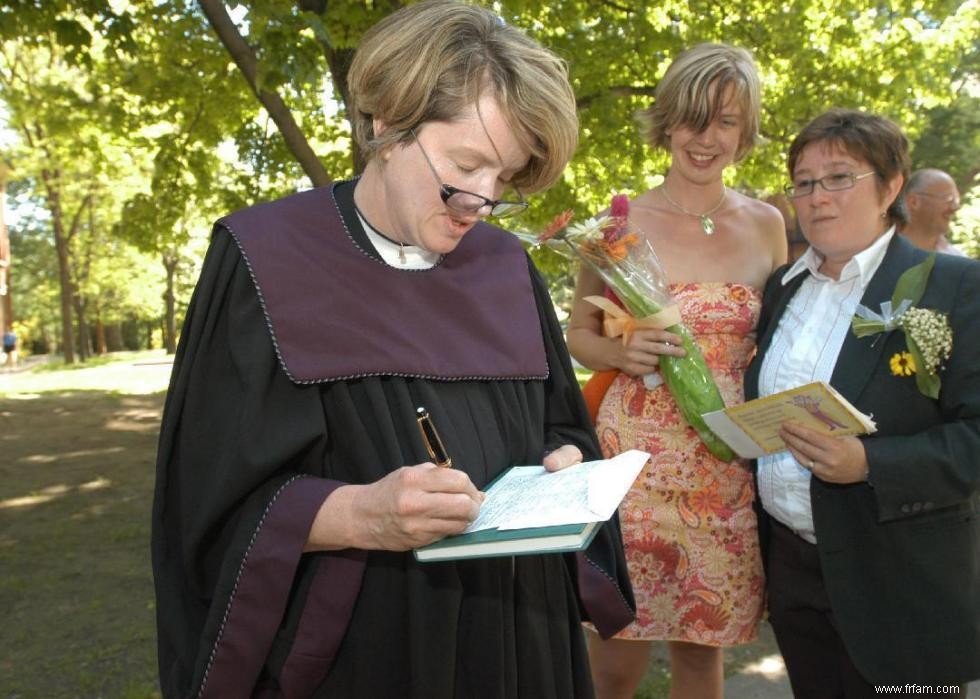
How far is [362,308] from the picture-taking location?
176cm

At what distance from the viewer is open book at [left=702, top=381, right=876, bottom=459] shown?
2.16 meters

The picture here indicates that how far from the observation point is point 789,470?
262 centimetres

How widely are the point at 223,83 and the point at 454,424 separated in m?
9.41

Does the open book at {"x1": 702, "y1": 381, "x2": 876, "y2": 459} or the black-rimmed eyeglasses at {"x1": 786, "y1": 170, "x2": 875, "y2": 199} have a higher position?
the black-rimmed eyeglasses at {"x1": 786, "y1": 170, "x2": 875, "y2": 199}

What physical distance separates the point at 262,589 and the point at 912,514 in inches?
68.6

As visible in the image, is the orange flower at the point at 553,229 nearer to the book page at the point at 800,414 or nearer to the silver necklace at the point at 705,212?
the silver necklace at the point at 705,212

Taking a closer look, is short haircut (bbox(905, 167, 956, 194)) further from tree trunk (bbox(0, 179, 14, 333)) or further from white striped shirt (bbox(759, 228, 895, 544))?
tree trunk (bbox(0, 179, 14, 333))

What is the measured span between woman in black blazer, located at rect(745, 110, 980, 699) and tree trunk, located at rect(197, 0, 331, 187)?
4.66 m

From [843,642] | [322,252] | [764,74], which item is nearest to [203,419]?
[322,252]

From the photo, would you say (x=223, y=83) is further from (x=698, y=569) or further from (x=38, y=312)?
(x=38, y=312)

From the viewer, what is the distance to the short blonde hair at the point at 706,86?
2816mm

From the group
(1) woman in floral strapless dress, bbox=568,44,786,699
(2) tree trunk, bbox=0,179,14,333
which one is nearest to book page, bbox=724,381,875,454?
(1) woman in floral strapless dress, bbox=568,44,786,699

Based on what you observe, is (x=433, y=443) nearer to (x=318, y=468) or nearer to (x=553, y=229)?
(x=318, y=468)

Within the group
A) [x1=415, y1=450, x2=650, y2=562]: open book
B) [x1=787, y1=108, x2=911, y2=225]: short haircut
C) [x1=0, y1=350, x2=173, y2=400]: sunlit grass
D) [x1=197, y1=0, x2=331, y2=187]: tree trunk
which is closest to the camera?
[x1=415, y1=450, x2=650, y2=562]: open book
